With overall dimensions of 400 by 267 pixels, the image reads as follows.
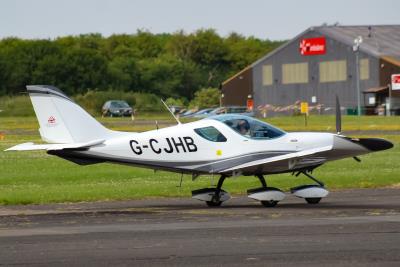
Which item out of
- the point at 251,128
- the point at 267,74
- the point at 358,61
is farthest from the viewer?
the point at 267,74

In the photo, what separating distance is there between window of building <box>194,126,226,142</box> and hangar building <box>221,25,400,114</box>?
216 feet

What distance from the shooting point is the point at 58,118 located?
73.6 ft

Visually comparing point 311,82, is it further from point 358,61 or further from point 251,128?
point 251,128

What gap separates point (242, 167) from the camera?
22828 millimetres

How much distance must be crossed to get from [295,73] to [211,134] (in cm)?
7835

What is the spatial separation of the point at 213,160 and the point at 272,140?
4.41ft

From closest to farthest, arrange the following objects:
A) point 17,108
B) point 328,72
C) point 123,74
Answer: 1. point 17,108
2. point 328,72
3. point 123,74

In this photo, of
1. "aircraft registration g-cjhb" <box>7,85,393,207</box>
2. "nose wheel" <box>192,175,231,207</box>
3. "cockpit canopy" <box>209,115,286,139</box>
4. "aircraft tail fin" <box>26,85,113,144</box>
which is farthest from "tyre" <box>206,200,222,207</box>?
"aircraft tail fin" <box>26,85,113,144</box>

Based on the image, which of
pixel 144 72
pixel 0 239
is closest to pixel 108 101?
pixel 144 72

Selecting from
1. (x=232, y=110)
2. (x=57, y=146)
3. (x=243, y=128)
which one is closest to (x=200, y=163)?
(x=243, y=128)

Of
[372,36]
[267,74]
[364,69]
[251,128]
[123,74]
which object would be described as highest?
[372,36]

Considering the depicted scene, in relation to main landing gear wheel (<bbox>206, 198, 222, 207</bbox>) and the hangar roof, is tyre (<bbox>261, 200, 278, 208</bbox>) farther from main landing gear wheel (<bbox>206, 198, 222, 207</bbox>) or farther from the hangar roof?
the hangar roof

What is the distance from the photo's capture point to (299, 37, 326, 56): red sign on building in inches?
3802

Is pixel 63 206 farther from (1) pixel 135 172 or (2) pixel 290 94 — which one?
(2) pixel 290 94
